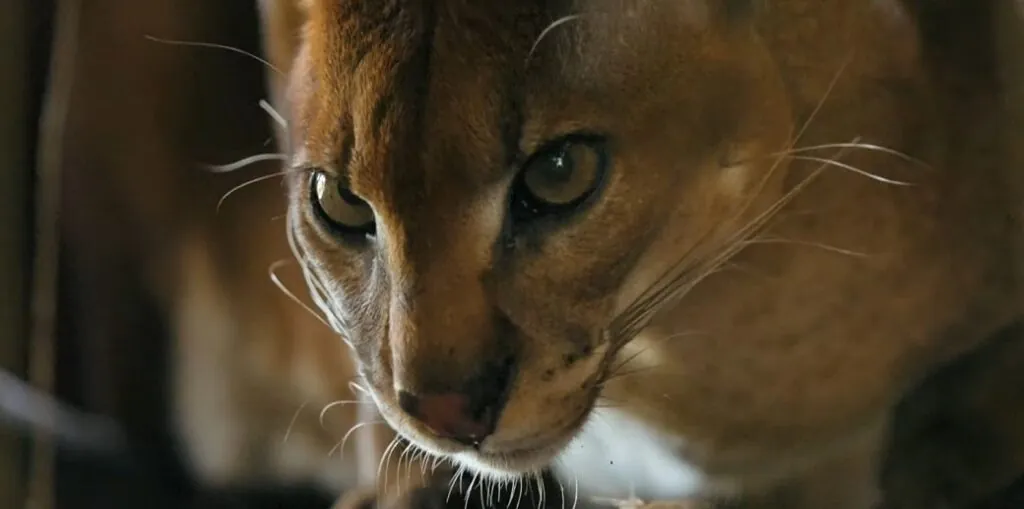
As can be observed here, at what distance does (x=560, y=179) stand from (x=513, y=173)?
0.09ft

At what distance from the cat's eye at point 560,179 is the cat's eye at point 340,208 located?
0.10 m

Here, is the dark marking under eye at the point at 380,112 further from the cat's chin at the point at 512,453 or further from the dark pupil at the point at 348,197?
the cat's chin at the point at 512,453

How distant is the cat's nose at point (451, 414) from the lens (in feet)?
1.99

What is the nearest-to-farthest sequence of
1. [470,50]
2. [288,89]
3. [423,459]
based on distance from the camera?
[470,50]
[288,89]
[423,459]

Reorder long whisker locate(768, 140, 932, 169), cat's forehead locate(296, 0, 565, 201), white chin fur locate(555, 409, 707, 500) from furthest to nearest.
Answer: white chin fur locate(555, 409, 707, 500)
long whisker locate(768, 140, 932, 169)
cat's forehead locate(296, 0, 565, 201)

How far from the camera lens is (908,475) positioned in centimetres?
78

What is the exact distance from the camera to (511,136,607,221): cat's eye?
0.60 metres

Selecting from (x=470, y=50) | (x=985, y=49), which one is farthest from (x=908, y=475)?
(x=470, y=50)

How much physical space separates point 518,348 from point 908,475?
356 millimetres

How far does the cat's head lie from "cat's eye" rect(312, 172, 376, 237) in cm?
2

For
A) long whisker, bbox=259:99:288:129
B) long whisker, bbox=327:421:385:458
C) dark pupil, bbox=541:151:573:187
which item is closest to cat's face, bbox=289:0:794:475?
dark pupil, bbox=541:151:573:187

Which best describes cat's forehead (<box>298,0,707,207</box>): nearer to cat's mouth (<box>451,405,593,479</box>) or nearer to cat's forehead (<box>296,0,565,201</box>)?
cat's forehead (<box>296,0,565,201</box>)

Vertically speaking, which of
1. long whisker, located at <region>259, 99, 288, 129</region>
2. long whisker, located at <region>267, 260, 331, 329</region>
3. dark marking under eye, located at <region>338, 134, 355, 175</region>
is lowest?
long whisker, located at <region>267, 260, 331, 329</region>

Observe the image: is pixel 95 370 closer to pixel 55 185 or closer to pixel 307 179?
pixel 55 185
